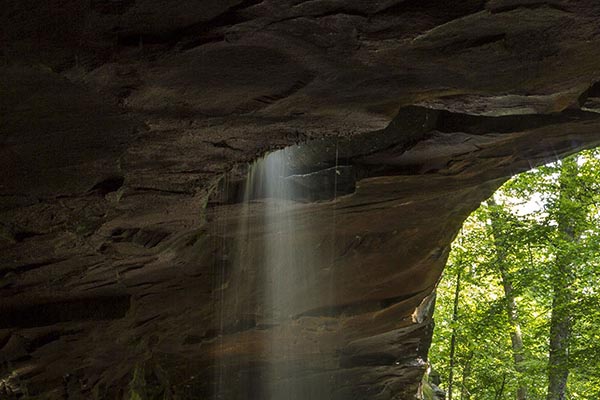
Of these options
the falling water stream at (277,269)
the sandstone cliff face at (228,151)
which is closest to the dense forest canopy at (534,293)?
the sandstone cliff face at (228,151)

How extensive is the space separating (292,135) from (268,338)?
7.46 meters

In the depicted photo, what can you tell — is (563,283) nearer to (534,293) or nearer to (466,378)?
(534,293)

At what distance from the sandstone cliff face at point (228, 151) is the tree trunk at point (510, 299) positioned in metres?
3.50

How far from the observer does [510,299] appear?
16609 mm

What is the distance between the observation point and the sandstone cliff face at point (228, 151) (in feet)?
12.8

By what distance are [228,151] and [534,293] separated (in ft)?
36.7

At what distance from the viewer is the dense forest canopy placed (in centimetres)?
1359

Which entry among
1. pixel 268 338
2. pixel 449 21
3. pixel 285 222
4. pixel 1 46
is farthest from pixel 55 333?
pixel 449 21


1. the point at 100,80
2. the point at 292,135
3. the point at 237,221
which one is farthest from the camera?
the point at 237,221

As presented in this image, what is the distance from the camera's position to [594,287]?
13.4 m

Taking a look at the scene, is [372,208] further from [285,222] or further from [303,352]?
[303,352]

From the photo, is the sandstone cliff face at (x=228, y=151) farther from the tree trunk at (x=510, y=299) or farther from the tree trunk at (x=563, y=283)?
the tree trunk at (x=510, y=299)

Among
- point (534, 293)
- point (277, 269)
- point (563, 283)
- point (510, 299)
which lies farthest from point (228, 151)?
point (510, 299)

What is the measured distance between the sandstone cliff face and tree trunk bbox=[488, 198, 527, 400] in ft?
11.5
